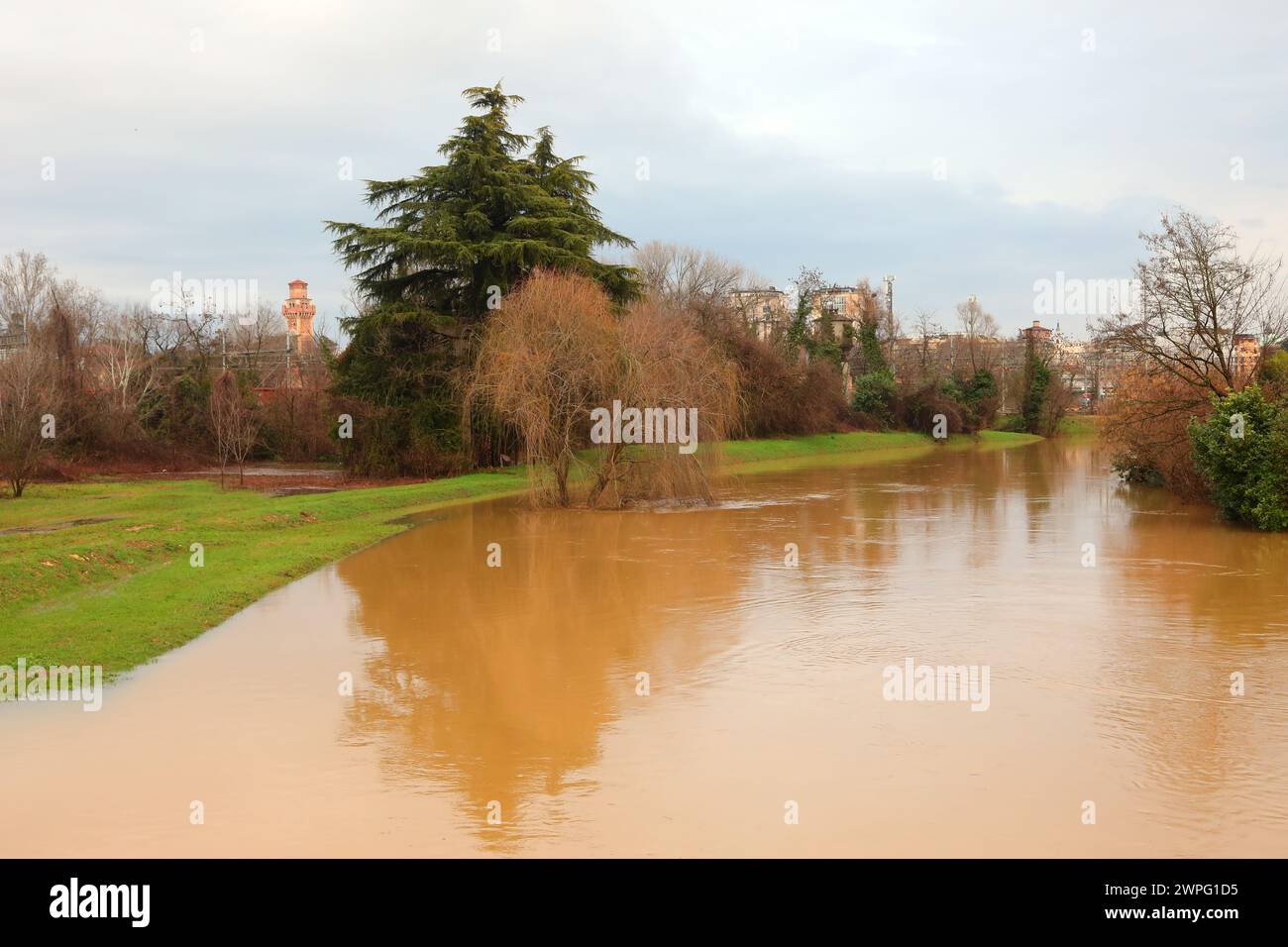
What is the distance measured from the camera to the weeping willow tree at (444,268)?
3750cm

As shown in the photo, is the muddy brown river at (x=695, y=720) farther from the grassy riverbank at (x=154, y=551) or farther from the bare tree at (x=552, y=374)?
the bare tree at (x=552, y=374)

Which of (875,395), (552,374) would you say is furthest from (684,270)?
(552,374)

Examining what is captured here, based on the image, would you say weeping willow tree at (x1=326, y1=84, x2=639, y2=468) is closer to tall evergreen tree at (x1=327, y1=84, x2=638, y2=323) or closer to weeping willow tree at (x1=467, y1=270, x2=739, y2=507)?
tall evergreen tree at (x1=327, y1=84, x2=638, y2=323)

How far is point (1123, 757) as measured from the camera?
895 cm

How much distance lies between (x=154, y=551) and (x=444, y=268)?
2211 centimetres

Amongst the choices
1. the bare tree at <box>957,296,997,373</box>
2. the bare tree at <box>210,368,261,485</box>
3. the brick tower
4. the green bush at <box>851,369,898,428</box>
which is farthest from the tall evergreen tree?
the brick tower

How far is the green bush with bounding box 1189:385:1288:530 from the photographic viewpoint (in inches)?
895

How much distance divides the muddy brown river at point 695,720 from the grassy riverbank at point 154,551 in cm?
88

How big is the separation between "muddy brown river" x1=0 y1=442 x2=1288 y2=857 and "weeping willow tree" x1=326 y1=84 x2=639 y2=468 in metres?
19.0

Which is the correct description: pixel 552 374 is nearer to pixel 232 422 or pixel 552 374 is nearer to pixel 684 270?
pixel 232 422

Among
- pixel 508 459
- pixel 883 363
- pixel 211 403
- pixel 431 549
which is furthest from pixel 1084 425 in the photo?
pixel 431 549
